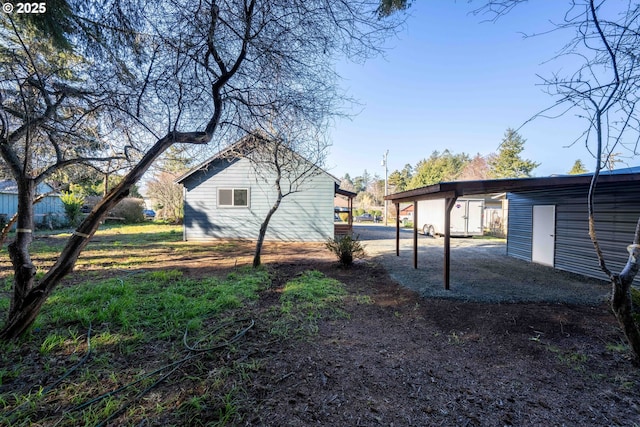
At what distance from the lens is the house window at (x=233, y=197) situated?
1180 cm

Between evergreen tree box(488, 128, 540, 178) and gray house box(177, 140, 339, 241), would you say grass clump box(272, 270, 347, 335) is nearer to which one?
gray house box(177, 140, 339, 241)

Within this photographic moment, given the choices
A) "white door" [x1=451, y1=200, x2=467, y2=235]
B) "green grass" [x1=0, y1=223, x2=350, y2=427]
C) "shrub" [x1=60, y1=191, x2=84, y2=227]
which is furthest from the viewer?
"shrub" [x1=60, y1=191, x2=84, y2=227]

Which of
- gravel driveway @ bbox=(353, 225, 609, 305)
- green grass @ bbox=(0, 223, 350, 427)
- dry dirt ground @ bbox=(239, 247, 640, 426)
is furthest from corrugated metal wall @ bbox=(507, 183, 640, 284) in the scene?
green grass @ bbox=(0, 223, 350, 427)

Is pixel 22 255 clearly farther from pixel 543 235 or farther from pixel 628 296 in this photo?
pixel 543 235

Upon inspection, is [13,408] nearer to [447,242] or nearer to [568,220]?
[447,242]

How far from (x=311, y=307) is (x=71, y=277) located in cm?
518

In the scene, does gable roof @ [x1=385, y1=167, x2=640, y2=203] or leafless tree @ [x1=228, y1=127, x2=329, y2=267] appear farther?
leafless tree @ [x1=228, y1=127, x2=329, y2=267]

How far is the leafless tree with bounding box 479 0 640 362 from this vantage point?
2352 mm

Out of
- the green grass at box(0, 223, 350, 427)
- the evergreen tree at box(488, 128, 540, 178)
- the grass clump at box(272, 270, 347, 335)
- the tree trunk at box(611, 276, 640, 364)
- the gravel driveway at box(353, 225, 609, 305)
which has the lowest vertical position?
the gravel driveway at box(353, 225, 609, 305)

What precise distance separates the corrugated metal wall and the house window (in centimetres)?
1045

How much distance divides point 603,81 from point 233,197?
11400 millimetres

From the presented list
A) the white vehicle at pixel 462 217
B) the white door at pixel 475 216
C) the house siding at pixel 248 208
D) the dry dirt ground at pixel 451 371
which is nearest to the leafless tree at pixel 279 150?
the dry dirt ground at pixel 451 371

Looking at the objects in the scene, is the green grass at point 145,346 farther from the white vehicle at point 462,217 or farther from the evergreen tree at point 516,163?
the evergreen tree at point 516,163

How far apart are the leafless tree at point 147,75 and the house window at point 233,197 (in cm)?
746
